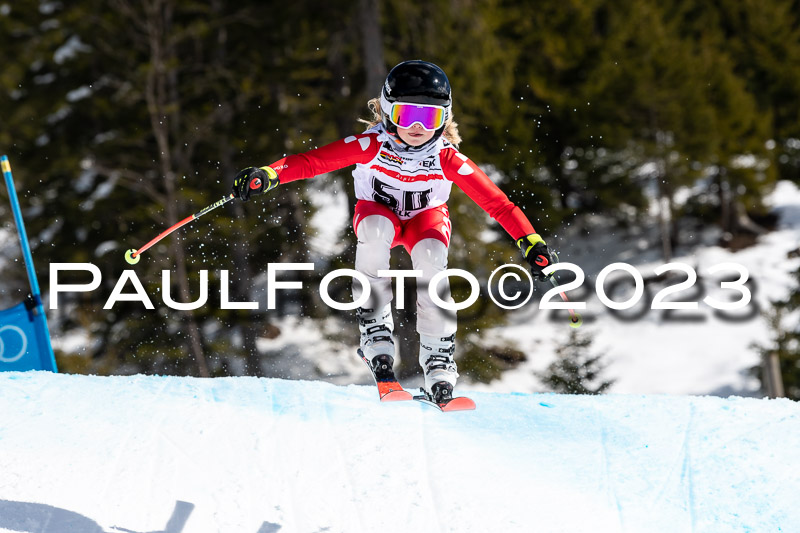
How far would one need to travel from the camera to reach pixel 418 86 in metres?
3.65

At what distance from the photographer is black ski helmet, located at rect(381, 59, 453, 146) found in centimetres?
366

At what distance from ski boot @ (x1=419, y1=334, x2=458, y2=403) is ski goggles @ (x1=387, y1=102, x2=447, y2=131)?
Result: 1.17 metres

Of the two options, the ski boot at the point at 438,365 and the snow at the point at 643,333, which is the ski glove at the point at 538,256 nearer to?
the ski boot at the point at 438,365

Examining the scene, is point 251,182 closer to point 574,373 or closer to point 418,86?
point 418,86

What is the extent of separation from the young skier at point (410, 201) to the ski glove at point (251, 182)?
7 cm

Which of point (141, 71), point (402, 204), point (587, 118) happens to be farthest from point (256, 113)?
point (402, 204)

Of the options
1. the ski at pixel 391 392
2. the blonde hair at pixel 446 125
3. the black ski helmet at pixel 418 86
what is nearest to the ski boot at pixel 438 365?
the ski at pixel 391 392

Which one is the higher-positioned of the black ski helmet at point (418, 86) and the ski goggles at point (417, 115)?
the black ski helmet at point (418, 86)

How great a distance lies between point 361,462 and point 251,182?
185cm

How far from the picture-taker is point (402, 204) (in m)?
4.00

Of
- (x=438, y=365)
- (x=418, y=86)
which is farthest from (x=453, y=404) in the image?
(x=418, y=86)

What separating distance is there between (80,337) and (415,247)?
41.9 ft

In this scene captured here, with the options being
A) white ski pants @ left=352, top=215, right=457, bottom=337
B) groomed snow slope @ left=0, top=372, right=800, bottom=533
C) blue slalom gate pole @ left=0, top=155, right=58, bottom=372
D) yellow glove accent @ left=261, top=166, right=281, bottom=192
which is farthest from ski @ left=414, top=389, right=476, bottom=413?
blue slalom gate pole @ left=0, top=155, right=58, bottom=372

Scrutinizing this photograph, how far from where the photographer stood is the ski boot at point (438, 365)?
3912 mm
